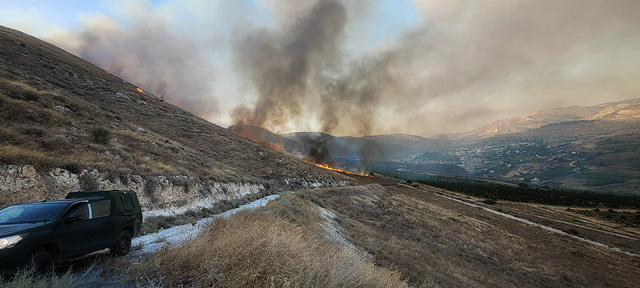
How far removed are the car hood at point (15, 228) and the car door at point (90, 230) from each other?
61cm

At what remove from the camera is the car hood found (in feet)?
17.1

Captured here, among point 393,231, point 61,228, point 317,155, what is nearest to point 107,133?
point 61,228

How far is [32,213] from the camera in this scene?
6.33 m

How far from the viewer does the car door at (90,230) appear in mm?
6312

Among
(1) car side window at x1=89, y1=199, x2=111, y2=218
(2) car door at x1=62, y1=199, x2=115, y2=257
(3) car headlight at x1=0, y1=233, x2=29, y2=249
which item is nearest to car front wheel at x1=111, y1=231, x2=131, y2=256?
(2) car door at x1=62, y1=199, x2=115, y2=257

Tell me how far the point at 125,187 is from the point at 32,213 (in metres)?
9.71

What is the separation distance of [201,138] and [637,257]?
62.3 metres

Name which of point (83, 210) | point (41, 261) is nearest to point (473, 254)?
point (83, 210)

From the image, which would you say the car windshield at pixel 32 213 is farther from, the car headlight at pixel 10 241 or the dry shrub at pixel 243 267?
the dry shrub at pixel 243 267

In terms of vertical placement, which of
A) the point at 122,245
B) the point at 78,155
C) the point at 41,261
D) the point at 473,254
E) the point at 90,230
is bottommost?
the point at 473,254

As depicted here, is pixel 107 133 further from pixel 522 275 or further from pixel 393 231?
pixel 522 275

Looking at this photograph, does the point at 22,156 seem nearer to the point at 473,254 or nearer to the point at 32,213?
the point at 32,213

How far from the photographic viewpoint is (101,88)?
43594mm

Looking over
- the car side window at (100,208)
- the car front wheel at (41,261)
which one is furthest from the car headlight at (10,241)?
the car side window at (100,208)
